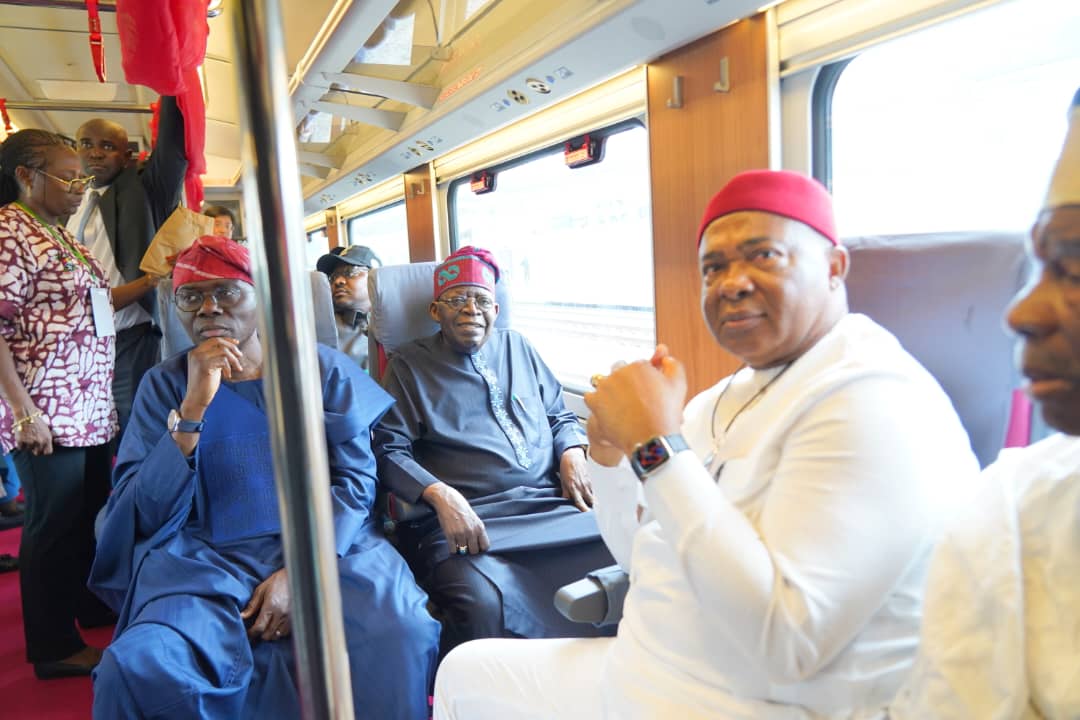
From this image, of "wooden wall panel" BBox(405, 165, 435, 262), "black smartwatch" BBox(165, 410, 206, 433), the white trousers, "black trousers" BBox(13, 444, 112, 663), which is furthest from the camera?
"wooden wall panel" BBox(405, 165, 435, 262)

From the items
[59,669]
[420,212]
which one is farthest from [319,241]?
[59,669]

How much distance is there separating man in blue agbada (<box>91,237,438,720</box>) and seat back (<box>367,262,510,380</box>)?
0.88 meters

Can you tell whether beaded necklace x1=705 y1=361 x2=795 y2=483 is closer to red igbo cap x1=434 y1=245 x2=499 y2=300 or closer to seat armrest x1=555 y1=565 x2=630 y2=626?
seat armrest x1=555 y1=565 x2=630 y2=626

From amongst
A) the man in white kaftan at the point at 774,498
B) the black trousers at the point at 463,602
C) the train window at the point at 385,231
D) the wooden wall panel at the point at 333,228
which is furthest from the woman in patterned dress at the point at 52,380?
the wooden wall panel at the point at 333,228

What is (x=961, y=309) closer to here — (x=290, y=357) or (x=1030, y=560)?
(x=1030, y=560)

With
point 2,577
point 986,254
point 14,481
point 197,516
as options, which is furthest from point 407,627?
point 14,481

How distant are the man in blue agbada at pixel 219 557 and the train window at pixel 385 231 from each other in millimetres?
3552

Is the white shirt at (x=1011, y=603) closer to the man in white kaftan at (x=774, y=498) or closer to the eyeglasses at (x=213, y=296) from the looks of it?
the man in white kaftan at (x=774, y=498)

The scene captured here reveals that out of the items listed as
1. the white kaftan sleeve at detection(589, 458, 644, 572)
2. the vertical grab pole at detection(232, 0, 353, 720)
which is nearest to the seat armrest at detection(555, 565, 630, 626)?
the white kaftan sleeve at detection(589, 458, 644, 572)

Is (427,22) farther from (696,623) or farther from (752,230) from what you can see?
(696,623)

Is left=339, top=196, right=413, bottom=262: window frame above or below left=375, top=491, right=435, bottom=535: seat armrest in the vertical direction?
above

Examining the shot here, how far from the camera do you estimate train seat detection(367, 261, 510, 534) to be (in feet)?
9.54

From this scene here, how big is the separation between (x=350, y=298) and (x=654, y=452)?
304 cm

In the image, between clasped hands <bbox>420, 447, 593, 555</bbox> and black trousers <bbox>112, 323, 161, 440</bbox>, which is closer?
clasped hands <bbox>420, 447, 593, 555</bbox>
